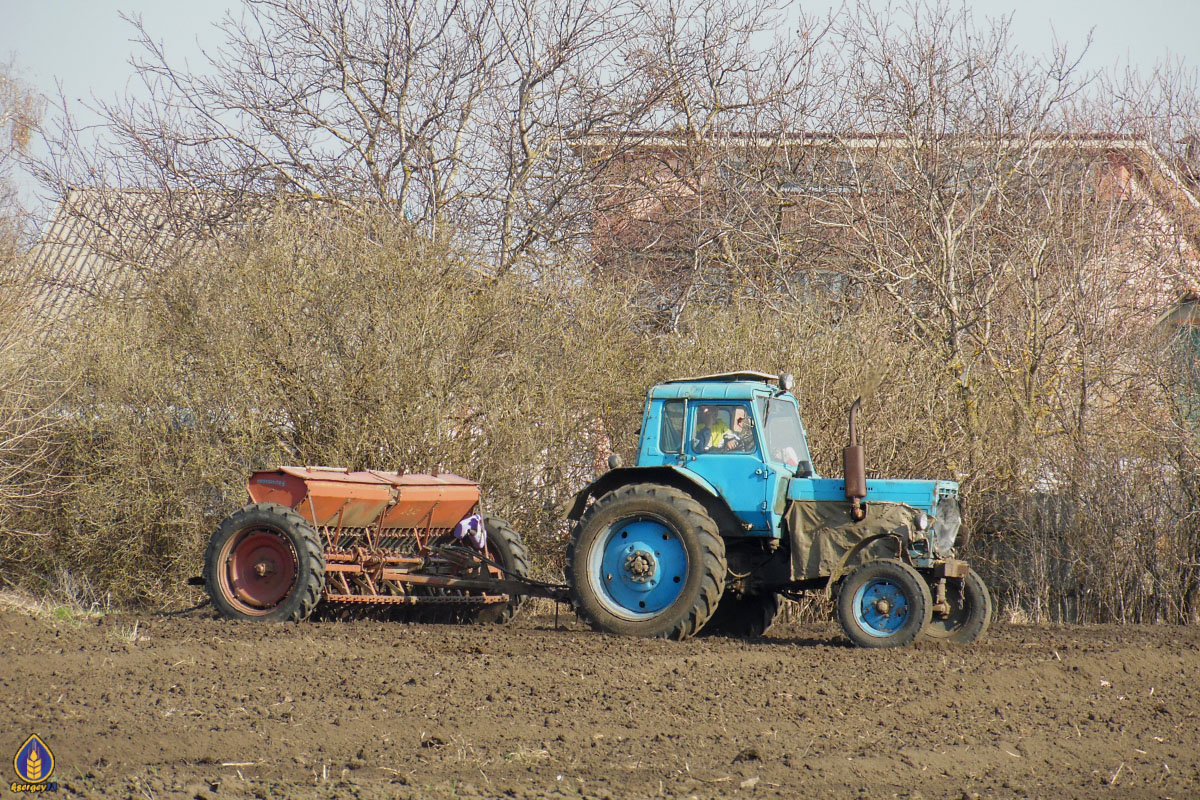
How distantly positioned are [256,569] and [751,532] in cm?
374

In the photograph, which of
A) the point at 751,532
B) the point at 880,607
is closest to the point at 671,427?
the point at 751,532

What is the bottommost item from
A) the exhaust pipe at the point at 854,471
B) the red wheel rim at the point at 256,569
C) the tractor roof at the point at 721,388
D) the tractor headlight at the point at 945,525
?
the red wheel rim at the point at 256,569

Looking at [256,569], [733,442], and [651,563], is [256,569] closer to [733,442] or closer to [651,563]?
[651,563]

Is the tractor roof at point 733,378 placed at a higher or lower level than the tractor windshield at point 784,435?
higher

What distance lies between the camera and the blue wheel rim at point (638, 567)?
803cm

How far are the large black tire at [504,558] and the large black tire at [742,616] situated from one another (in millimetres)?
1561

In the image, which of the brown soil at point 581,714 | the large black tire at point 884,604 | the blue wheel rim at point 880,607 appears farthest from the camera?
the blue wheel rim at point 880,607

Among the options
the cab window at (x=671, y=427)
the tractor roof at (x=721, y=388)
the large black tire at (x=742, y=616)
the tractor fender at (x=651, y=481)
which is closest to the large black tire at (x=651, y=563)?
the tractor fender at (x=651, y=481)

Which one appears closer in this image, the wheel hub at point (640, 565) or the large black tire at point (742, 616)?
the wheel hub at point (640, 565)

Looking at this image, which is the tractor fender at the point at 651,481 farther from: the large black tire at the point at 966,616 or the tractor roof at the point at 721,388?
the large black tire at the point at 966,616

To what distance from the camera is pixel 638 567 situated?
26.5 feet

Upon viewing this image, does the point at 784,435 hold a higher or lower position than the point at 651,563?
higher

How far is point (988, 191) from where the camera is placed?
43.4 ft

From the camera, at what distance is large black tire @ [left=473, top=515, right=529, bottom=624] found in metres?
9.34
